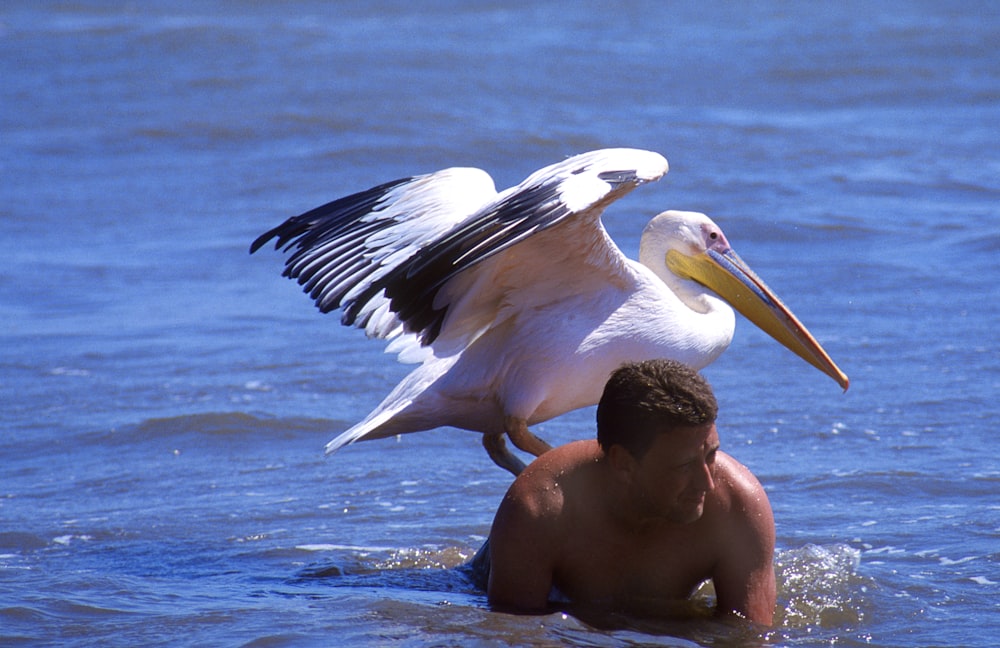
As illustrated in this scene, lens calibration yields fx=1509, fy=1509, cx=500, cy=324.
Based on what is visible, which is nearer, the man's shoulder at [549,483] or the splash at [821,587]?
the man's shoulder at [549,483]

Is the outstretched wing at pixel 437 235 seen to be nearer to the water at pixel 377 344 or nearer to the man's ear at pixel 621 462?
the water at pixel 377 344

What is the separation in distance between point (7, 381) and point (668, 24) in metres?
15.6

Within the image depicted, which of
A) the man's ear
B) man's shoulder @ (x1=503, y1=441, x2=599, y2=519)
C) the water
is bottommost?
the water

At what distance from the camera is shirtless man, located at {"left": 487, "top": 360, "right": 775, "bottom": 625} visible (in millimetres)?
4098

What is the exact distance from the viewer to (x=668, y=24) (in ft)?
72.4

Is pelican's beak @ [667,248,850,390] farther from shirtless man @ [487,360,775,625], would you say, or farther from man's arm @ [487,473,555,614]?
man's arm @ [487,473,555,614]

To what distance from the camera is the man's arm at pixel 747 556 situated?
167 inches

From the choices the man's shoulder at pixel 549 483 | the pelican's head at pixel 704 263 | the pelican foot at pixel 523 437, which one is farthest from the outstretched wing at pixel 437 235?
the man's shoulder at pixel 549 483

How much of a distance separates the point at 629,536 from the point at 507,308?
5.41ft

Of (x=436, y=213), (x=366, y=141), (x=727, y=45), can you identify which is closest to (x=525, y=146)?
(x=366, y=141)

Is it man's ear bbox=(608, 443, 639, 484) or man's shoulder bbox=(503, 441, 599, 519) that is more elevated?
man's ear bbox=(608, 443, 639, 484)

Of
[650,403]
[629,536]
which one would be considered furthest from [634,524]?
[650,403]

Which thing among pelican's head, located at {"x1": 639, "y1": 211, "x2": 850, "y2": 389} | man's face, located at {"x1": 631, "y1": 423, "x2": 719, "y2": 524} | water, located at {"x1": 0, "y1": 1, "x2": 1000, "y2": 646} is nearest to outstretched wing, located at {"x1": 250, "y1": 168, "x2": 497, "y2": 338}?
pelican's head, located at {"x1": 639, "y1": 211, "x2": 850, "y2": 389}

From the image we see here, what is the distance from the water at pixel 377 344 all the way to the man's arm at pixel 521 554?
95 mm
